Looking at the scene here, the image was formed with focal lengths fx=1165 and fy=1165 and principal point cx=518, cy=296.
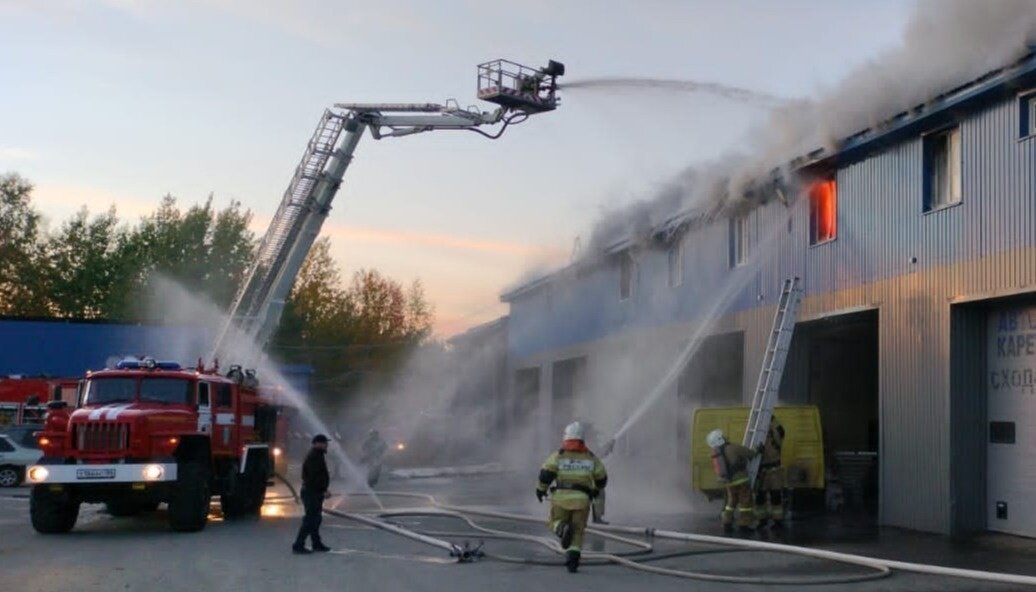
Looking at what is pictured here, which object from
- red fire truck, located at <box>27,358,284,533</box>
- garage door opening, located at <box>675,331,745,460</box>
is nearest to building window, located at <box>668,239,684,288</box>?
garage door opening, located at <box>675,331,745,460</box>

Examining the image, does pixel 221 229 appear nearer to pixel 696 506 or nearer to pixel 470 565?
pixel 696 506

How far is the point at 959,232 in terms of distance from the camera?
661 inches

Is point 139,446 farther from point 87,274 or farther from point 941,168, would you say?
point 87,274

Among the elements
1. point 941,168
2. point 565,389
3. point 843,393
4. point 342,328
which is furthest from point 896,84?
point 342,328

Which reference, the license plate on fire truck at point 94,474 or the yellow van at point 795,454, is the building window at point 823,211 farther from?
the license plate on fire truck at point 94,474

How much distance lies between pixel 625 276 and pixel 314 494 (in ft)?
58.5

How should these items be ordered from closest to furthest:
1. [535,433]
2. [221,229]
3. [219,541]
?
[219,541] → [535,433] → [221,229]

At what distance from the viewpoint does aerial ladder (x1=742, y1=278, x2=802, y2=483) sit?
1803 centimetres

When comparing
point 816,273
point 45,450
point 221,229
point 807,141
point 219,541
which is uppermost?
point 221,229

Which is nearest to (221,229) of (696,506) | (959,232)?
(696,506)

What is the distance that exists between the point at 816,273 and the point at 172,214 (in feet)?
178

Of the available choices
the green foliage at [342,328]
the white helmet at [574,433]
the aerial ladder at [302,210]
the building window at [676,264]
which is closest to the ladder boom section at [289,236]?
the aerial ladder at [302,210]

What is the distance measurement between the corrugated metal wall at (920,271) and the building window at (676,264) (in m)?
5.01

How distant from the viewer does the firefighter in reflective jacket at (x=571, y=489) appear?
41.5ft
